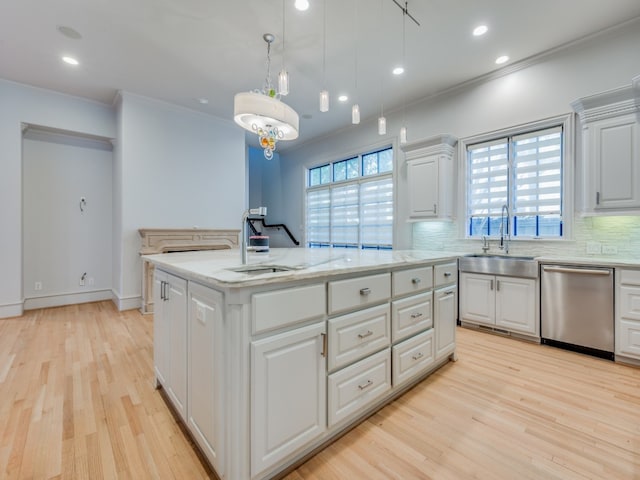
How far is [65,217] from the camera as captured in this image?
4727mm

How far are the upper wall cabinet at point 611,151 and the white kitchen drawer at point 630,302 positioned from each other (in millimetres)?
739

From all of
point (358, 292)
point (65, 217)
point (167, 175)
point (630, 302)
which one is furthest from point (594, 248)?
point (65, 217)

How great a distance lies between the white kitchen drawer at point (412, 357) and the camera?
1.98 metres

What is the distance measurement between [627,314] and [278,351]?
3258 mm

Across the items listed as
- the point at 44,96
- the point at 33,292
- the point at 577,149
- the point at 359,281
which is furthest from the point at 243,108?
the point at 33,292

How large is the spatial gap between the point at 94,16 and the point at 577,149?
530cm

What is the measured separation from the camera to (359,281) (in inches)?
66.6

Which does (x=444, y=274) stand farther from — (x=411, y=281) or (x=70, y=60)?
(x=70, y=60)

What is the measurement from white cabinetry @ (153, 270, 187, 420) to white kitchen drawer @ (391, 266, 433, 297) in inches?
52.2

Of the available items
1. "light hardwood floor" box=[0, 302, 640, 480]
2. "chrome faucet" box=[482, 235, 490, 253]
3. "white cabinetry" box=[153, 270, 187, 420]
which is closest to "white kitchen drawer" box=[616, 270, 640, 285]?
"light hardwood floor" box=[0, 302, 640, 480]

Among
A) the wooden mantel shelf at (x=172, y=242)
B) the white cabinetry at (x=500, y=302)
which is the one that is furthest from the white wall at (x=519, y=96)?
the wooden mantel shelf at (x=172, y=242)

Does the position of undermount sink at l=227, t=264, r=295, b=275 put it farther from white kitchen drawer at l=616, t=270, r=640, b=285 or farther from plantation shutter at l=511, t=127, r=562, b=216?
plantation shutter at l=511, t=127, r=562, b=216

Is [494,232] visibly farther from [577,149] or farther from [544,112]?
[544,112]

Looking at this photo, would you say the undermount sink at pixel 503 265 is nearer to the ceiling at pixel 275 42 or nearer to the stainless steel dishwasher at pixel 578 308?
the stainless steel dishwasher at pixel 578 308
